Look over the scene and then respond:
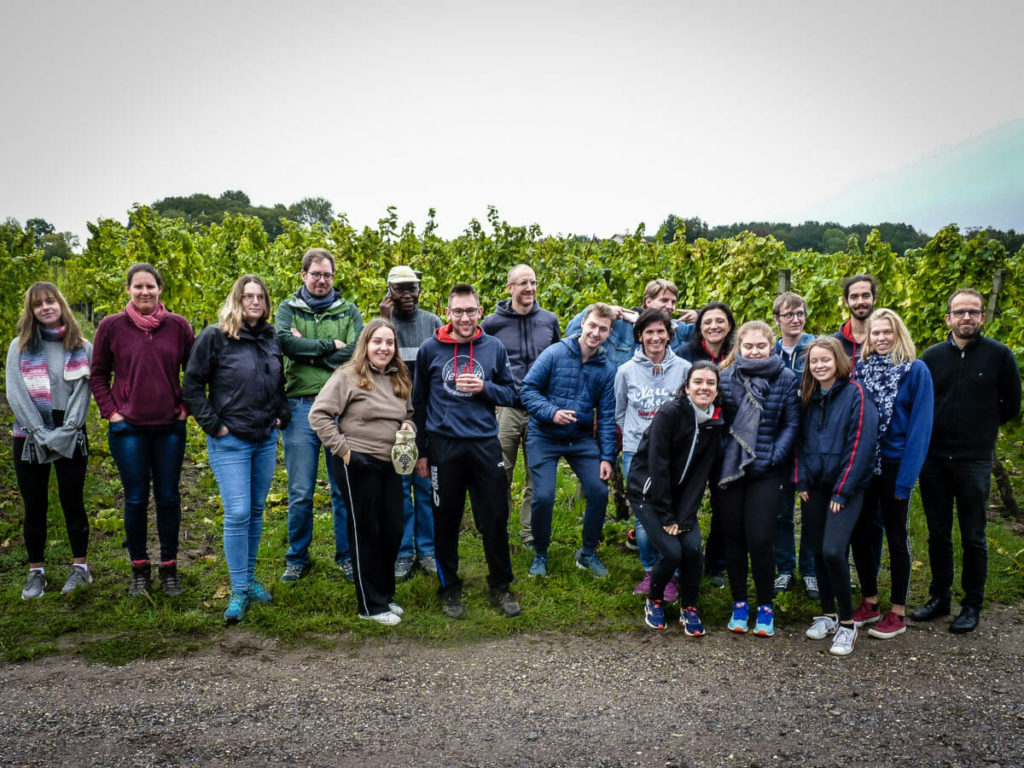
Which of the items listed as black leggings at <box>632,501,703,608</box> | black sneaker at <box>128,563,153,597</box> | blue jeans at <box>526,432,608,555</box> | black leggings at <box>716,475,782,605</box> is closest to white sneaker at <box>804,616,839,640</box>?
black leggings at <box>716,475,782,605</box>

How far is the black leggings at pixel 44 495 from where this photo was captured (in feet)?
14.7

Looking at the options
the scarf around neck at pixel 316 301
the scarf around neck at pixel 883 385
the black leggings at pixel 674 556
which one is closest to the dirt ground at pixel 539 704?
the black leggings at pixel 674 556

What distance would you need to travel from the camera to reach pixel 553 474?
16.0ft

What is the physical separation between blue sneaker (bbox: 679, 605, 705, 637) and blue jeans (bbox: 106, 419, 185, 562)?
325 centimetres

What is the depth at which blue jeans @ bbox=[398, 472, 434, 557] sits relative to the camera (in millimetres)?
5027

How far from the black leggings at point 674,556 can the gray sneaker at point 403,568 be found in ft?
5.65

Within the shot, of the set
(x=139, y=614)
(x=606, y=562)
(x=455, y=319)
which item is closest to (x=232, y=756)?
(x=139, y=614)

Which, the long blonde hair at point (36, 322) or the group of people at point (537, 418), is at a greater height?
the long blonde hair at point (36, 322)

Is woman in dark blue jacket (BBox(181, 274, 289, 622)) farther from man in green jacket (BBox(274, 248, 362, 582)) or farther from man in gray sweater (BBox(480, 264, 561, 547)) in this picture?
man in gray sweater (BBox(480, 264, 561, 547))

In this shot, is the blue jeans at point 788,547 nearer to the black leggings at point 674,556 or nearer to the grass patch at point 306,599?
the grass patch at point 306,599

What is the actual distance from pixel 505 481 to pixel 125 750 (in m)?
2.37

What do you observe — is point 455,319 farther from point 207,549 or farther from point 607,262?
point 607,262

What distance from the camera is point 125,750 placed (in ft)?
9.86

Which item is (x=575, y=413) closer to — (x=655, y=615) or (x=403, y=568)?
(x=655, y=615)
